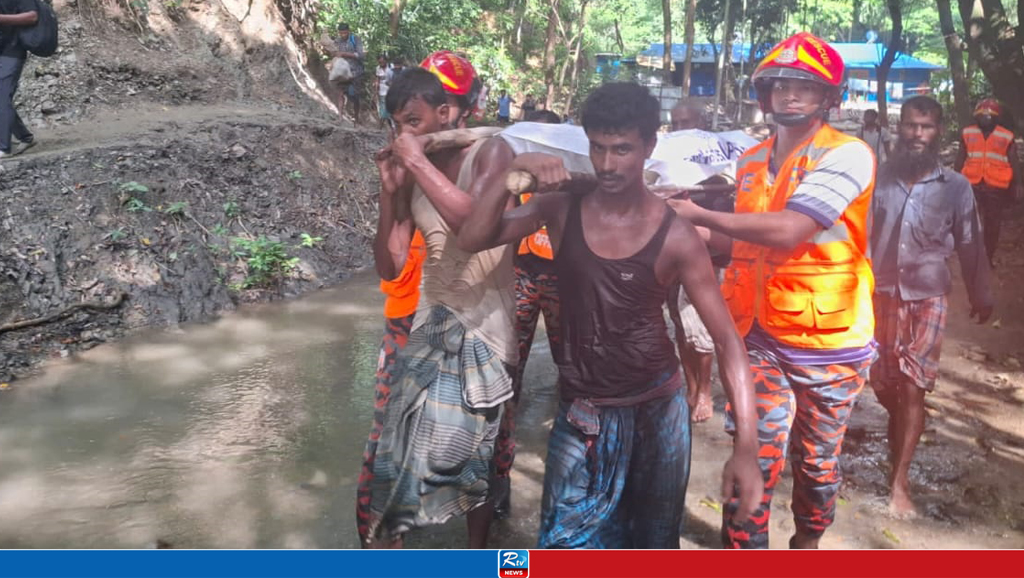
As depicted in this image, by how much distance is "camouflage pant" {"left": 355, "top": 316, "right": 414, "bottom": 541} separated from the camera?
2.62 m

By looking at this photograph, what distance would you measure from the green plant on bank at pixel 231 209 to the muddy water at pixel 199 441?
1421 millimetres

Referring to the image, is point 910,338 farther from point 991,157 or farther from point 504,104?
point 504,104

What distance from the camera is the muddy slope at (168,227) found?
17.2ft

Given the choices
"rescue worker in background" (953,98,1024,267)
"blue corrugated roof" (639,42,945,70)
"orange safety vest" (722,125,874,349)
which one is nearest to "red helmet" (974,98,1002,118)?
"rescue worker in background" (953,98,1024,267)

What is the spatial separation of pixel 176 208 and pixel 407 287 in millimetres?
4212

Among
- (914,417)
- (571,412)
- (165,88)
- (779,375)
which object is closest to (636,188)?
(571,412)

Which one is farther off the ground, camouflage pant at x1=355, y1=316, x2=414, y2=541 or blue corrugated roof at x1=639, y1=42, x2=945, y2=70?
blue corrugated roof at x1=639, y1=42, x2=945, y2=70

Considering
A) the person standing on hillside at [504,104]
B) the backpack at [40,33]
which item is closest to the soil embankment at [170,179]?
the backpack at [40,33]

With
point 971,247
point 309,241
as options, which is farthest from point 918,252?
point 309,241

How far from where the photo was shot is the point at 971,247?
3.23 metres

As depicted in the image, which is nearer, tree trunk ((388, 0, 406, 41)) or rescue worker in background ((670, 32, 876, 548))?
rescue worker in background ((670, 32, 876, 548))
